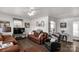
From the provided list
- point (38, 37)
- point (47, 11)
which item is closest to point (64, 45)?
point (38, 37)

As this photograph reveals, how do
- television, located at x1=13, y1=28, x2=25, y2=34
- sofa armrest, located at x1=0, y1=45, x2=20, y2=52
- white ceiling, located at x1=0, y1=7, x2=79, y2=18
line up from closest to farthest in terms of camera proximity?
sofa armrest, located at x1=0, y1=45, x2=20, y2=52
white ceiling, located at x1=0, y1=7, x2=79, y2=18
television, located at x1=13, y1=28, x2=25, y2=34

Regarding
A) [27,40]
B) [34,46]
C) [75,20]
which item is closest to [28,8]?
[27,40]

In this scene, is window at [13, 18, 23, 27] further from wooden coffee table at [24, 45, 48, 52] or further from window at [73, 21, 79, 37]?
window at [73, 21, 79, 37]

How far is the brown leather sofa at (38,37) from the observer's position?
2119 millimetres

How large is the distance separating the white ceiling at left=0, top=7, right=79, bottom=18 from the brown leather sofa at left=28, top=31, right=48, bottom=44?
1.58ft

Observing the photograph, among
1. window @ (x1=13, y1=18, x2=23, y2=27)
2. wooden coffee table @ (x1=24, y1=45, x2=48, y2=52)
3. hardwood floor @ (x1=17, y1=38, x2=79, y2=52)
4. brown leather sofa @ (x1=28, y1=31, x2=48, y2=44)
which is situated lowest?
wooden coffee table @ (x1=24, y1=45, x2=48, y2=52)

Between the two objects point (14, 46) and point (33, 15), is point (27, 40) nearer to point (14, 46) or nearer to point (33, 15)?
point (14, 46)

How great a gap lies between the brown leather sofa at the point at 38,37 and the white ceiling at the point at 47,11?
1.58 feet

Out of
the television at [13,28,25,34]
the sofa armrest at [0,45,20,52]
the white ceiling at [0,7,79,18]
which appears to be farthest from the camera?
the television at [13,28,25,34]

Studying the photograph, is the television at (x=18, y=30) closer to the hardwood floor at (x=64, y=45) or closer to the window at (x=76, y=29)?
the hardwood floor at (x=64, y=45)

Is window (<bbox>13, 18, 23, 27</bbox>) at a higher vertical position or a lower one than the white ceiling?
lower

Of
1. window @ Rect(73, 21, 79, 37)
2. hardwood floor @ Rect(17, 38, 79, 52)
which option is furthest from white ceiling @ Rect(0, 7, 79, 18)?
hardwood floor @ Rect(17, 38, 79, 52)

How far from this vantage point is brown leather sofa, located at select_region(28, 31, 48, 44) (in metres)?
2.12
